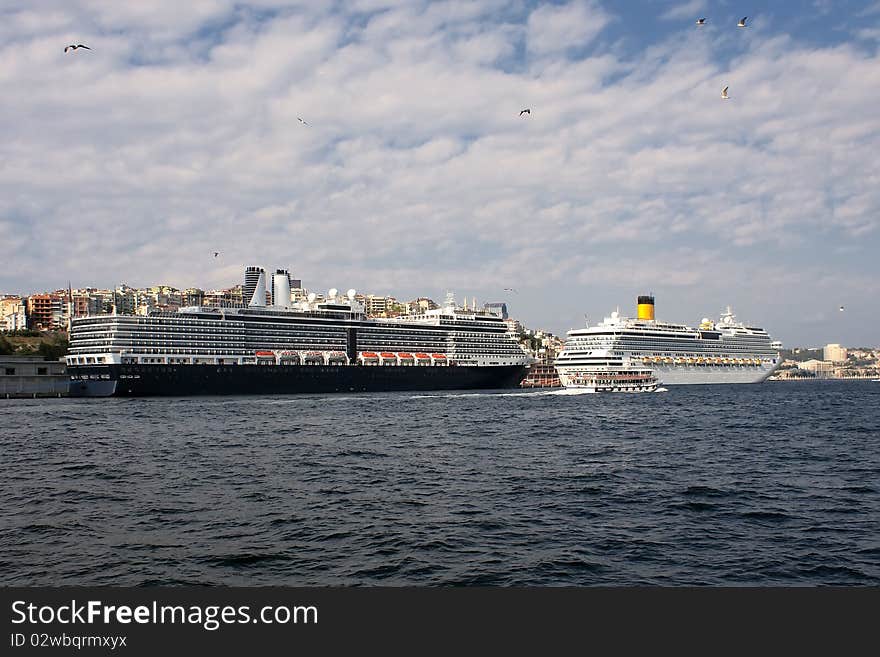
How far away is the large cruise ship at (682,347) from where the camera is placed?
121m

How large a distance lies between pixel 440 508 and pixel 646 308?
11858 centimetres

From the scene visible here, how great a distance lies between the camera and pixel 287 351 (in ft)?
347

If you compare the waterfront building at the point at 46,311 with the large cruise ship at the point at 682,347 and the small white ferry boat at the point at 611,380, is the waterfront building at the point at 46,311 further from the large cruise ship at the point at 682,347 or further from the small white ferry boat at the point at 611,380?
the small white ferry boat at the point at 611,380

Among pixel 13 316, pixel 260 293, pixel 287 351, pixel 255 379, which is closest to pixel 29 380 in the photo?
pixel 255 379

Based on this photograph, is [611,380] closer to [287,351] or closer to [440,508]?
[287,351]

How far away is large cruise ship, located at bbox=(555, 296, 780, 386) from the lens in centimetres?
12081

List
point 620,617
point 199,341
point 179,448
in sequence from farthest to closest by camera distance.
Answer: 1. point 199,341
2. point 179,448
3. point 620,617

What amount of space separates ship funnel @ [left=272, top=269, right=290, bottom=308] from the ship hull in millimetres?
24863

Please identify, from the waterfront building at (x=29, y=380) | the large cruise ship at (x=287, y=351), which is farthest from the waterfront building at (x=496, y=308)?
the waterfront building at (x=29, y=380)

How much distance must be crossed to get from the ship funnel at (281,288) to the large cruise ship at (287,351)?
8.25ft

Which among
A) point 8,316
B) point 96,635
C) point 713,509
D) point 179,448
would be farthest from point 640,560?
point 8,316

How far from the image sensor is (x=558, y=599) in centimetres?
977

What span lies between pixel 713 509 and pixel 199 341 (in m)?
86.7

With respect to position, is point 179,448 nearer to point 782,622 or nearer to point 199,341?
point 782,622
